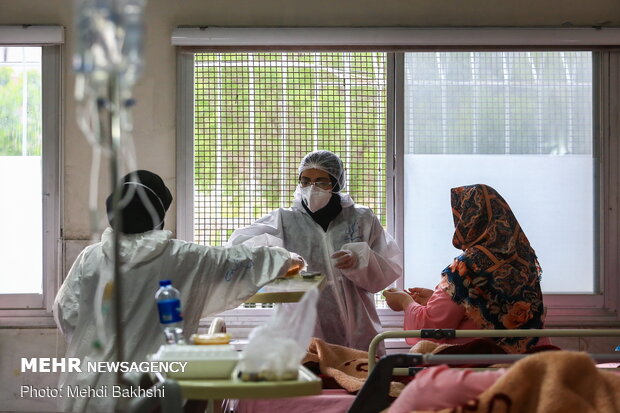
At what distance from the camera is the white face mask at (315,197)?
4.09m

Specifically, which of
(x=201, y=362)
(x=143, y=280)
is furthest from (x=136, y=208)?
(x=201, y=362)

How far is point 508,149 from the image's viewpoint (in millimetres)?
4625

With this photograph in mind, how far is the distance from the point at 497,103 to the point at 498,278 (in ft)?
5.22

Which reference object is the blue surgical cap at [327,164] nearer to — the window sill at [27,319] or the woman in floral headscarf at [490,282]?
the woman in floral headscarf at [490,282]

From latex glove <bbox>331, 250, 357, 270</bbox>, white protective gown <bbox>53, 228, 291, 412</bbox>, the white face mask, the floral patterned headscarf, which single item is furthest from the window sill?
the floral patterned headscarf

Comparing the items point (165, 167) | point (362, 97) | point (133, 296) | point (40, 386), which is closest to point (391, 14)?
point (362, 97)

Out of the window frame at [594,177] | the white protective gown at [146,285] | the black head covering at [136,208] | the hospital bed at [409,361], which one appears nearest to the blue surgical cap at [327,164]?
the window frame at [594,177]

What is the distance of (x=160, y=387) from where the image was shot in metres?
1.91

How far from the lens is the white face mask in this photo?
409 cm

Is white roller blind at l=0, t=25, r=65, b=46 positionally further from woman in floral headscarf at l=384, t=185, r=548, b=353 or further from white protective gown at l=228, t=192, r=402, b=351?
woman in floral headscarf at l=384, t=185, r=548, b=353

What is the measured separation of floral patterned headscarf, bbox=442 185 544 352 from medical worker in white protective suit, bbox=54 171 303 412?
0.74 m

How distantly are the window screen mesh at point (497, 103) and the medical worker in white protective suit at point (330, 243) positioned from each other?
2.32ft

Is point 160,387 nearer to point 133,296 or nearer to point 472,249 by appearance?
point 133,296

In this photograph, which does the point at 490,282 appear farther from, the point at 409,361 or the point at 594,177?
the point at 594,177
